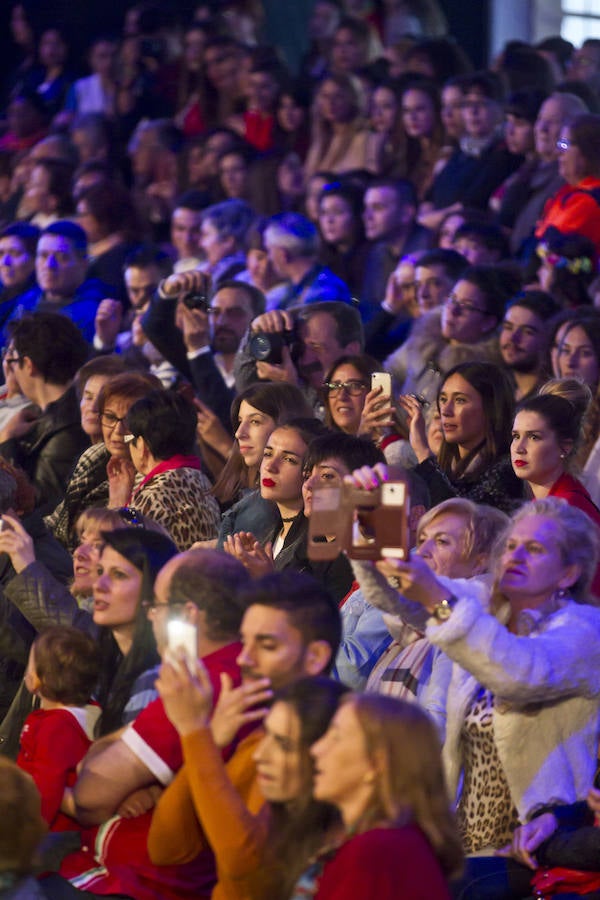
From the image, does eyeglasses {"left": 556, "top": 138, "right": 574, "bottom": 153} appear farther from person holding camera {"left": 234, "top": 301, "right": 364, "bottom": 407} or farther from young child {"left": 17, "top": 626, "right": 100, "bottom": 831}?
young child {"left": 17, "top": 626, "right": 100, "bottom": 831}

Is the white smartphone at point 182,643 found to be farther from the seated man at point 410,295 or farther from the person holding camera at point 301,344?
the seated man at point 410,295

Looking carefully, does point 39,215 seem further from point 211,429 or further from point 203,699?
point 203,699

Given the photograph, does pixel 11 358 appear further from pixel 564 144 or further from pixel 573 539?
pixel 573 539

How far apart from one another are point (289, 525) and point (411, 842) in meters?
2.20

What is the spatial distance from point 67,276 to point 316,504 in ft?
15.6

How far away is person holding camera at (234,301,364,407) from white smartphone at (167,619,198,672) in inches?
101

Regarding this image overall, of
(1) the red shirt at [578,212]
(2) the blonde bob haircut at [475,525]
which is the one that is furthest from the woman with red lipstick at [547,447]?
(1) the red shirt at [578,212]

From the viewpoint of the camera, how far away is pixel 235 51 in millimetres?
10562

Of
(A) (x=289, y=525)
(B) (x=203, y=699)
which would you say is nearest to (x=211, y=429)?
(A) (x=289, y=525)

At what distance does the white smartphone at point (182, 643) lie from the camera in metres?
3.11

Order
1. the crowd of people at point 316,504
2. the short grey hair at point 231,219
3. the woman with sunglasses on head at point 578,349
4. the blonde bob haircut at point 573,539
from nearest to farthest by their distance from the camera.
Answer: the crowd of people at point 316,504, the blonde bob haircut at point 573,539, the woman with sunglasses on head at point 578,349, the short grey hair at point 231,219

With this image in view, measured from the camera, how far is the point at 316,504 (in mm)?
3316

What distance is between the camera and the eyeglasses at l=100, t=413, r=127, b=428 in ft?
17.8

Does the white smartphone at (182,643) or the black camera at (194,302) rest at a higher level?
the white smartphone at (182,643)
